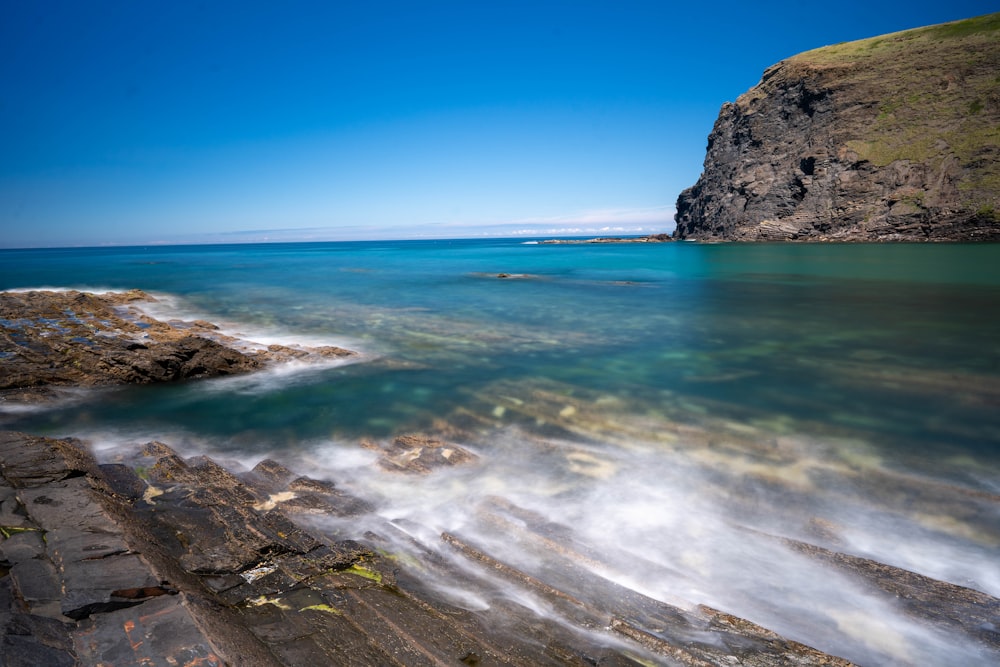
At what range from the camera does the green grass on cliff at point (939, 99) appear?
2689 inches

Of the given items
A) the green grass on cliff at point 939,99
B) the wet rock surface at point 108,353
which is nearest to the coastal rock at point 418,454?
the wet rock surface at point 108,353

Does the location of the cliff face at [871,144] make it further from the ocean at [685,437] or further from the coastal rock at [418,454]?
the coastal rock at [418,454]

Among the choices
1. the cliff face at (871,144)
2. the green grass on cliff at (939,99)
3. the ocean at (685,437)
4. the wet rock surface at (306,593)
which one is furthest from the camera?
the cliff face at (871,144)

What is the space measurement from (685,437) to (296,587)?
259 inches

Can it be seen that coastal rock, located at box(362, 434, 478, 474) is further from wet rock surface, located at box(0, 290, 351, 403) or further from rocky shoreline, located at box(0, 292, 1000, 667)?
wet rock surface, located at box(0, 290, 351, 403)

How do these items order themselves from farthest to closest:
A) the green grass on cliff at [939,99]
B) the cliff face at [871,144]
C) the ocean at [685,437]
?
1. the cliff face at [871,144]
2. the green grass on cliff at [939,99]
3. the ocean at [685,437]

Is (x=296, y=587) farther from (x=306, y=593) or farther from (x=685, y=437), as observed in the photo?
(x=685, y=437)

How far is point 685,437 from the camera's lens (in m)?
8.67

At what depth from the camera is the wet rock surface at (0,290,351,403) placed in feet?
37.6

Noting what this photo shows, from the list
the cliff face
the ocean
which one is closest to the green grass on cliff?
the cliff face

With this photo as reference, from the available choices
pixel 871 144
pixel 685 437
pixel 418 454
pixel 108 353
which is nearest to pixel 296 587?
pixel 418 454

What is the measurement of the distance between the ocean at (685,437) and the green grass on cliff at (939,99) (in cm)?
6880

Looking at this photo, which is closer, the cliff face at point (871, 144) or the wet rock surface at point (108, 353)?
the wet rock surface at point (108, 353)

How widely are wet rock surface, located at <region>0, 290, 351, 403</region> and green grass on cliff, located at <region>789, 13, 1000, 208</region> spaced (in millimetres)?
87129
